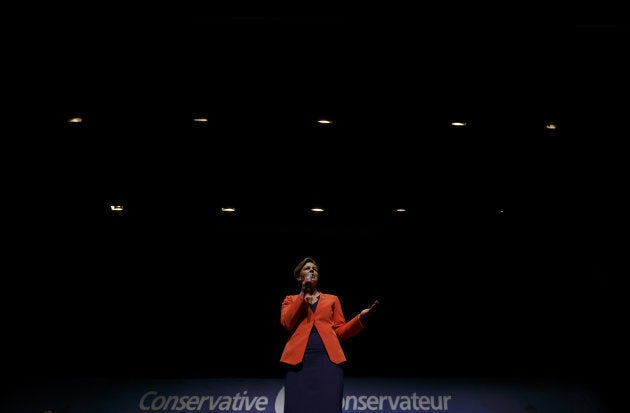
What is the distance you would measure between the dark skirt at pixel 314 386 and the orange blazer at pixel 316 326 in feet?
0.20

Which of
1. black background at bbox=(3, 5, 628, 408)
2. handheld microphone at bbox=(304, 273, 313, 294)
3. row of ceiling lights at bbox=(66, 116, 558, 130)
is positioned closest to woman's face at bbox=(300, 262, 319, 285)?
handheld microphone at bbox=(304, 273, 313, 294)

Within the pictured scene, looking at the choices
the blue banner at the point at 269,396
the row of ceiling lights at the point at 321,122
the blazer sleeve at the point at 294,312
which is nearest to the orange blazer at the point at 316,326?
the blazer sleeve at the point at 294,312

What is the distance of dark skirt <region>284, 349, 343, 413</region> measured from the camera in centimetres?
327

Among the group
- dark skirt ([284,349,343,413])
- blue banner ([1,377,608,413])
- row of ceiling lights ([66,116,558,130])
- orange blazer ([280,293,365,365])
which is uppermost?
row of ceiling lights ([66,116,558,130])

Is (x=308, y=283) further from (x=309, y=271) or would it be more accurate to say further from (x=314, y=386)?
(x=314, y=386)

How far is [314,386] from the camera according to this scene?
10.9 feet

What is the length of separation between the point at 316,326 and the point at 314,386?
16.8 inches

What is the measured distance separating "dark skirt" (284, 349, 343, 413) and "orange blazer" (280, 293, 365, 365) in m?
0.06

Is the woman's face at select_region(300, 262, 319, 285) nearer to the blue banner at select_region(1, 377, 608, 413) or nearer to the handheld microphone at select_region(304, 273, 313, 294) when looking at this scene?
the handheld microphone at select_region(304, 273, 313, 294)

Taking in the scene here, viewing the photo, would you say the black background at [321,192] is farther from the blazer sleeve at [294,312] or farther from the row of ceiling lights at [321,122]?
the blazer sleeve at [294,312]

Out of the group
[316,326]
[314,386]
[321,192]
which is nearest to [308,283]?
[316,326]

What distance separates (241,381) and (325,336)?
1427 millimetres

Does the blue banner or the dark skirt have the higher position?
the dark skirt

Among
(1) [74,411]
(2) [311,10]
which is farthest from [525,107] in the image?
(1) [74,411]
